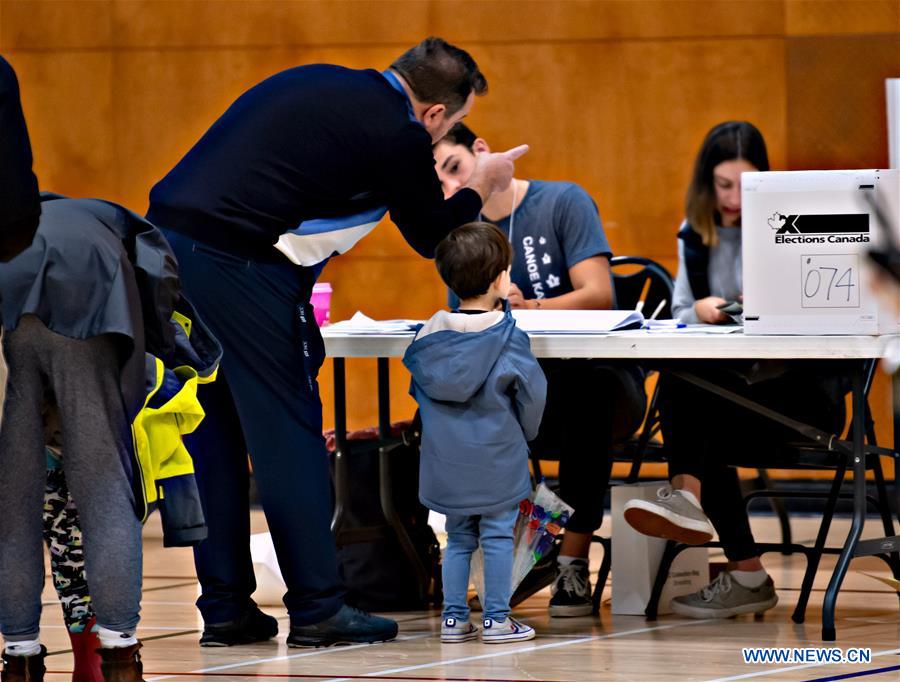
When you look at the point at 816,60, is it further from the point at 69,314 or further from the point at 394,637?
the point at 69,314

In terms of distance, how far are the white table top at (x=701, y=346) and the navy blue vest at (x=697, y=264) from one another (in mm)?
904

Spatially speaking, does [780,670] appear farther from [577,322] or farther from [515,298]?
[515,298]

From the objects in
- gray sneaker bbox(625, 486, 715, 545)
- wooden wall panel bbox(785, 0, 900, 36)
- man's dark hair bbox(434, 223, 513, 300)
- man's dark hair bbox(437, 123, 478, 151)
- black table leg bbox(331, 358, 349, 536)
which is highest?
wooden wall panel bbox(785, 0, 900, 36)

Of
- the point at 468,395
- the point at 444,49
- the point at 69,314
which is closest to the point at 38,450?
the point at 69,314

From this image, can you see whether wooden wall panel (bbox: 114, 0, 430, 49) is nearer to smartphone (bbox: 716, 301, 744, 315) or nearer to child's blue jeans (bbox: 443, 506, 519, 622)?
smartphone (bbox: 716, 301, 744, 315)

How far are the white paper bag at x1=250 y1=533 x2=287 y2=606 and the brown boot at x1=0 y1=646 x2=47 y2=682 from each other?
1336mm

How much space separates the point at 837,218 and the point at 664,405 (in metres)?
0.69

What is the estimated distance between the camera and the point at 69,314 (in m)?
2.57

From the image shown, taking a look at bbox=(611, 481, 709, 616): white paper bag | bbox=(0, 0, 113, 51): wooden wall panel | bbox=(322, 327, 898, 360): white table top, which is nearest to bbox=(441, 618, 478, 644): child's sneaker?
bbox=(611, 481, 709, 616): white paper bag

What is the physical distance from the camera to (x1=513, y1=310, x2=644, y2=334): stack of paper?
3.60m

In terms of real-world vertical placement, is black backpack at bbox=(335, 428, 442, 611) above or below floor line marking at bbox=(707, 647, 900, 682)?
above

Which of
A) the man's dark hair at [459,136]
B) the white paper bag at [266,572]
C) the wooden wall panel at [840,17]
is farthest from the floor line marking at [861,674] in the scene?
the wooden wall panel at [840,17]

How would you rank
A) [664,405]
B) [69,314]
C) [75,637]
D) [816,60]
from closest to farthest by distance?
[69,314], [75,637], [664,405], [816,60]

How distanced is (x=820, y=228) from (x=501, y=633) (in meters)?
1.20
